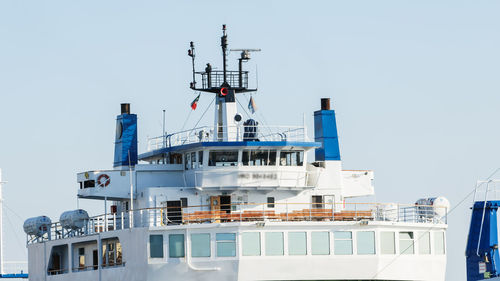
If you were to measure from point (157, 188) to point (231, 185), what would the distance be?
11.8ft

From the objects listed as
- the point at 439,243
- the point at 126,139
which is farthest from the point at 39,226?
the point at 439,243

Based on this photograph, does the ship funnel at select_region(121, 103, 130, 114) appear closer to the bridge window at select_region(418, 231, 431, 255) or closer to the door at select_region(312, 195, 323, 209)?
the door at select_region(312, 195, 323, 209)

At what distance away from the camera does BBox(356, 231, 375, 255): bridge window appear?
57.6 m

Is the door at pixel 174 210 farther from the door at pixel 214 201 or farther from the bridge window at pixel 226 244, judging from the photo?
the bridge window at pixel 226 244

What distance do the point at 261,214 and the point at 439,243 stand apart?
344 inches

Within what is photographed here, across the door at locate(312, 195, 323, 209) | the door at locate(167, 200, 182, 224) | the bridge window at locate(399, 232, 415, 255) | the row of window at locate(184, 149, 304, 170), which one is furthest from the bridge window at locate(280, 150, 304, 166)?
the bridge window at locate(399, 232, 415, 255)

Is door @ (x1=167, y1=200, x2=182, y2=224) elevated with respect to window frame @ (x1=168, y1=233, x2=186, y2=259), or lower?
elevated

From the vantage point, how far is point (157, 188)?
61.3 metres

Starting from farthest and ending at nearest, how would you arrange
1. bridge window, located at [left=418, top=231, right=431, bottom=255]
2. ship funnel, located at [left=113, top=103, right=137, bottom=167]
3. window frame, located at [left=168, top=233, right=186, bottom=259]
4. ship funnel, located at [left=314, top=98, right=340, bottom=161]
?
ship funnel, located at [left=113, top=103, right=137, bottom=167] < ship funnel, located at [left=314, top=98, right=340, bottom=161] < bridge window, located at [left=418, top=231, right=431, bottom=255] < window frame, located at [left=168, top=233, right=186, bottom=259]

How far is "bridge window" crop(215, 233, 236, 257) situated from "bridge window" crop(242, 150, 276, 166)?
586 cm

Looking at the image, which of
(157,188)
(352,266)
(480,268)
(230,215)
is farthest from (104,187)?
(480,268)

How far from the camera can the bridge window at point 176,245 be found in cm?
5700

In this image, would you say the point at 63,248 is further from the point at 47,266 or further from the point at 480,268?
the point at 480,268

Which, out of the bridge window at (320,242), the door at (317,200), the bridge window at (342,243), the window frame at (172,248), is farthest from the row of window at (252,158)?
the bridge window at (342,243)
